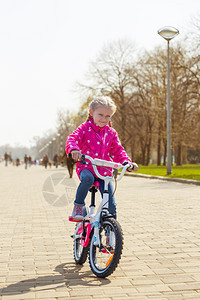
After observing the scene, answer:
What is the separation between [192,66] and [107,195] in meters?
22.2

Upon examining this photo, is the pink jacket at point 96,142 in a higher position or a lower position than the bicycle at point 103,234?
higher

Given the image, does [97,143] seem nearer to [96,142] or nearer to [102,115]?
[96,142]

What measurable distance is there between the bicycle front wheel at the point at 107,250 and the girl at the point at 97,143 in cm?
23

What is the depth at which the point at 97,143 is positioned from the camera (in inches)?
183

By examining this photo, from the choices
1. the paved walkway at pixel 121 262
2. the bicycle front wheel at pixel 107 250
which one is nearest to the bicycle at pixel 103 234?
the bicycle front wheel at pixel 107 250

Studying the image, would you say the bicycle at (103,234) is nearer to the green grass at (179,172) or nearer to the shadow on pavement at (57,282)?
the shadow on pavement at (57,282)

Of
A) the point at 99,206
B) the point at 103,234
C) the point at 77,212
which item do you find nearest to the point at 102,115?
the point at 99,206

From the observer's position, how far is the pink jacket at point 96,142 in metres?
4.62

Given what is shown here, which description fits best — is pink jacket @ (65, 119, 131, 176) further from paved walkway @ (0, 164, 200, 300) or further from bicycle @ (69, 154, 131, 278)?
paved walkway @ (0, 164, 200, 300)

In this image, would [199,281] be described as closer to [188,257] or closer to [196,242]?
[188,257]

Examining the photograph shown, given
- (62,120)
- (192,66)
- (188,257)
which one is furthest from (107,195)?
(62,120)

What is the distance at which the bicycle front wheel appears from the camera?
412 cm

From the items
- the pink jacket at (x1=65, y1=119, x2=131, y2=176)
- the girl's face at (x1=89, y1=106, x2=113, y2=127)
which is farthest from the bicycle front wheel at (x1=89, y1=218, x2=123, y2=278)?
the girl's face at (x1=89, y1=106, x2=113, y2=127)

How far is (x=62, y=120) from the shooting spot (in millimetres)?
82375
